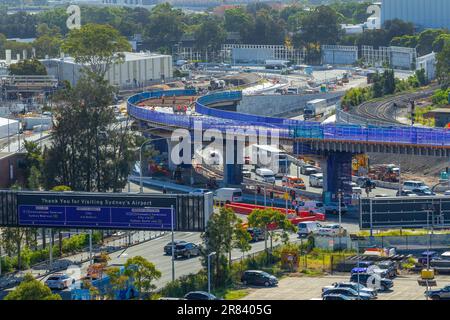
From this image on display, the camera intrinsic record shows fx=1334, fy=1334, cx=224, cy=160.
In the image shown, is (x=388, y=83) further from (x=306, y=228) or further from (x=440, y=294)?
(x=440, y=294)

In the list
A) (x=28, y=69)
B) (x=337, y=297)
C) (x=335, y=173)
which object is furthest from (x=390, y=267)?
(x=28, y=69)

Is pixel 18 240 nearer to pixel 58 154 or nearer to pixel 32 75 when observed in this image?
pixel 58 154

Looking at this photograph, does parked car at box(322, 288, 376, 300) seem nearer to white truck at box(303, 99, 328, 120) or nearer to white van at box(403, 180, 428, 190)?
white van at box(403, 180, 428, 190)

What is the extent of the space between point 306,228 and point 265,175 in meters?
8.72

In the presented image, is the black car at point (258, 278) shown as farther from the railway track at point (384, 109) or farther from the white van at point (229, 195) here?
the railway track at point (384, 109)

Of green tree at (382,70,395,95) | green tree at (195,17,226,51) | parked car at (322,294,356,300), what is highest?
green tree at (195,17,226,51)

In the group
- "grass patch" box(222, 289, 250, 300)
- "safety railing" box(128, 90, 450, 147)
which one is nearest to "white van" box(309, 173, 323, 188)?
"safety railing" box(128, 90, 450, 147)

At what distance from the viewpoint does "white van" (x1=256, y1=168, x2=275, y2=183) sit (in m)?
38.2

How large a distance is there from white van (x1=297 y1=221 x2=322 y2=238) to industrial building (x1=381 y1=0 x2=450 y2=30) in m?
55.7

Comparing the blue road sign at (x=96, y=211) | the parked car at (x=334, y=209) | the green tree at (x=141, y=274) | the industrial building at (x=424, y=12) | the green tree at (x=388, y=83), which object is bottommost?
the parked car at (x=334, y=209)

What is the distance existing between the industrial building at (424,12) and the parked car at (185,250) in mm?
58840

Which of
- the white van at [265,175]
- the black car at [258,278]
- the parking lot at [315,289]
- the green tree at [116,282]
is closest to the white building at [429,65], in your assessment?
the white van at [265,175]

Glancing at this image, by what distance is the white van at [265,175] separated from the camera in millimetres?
38156
